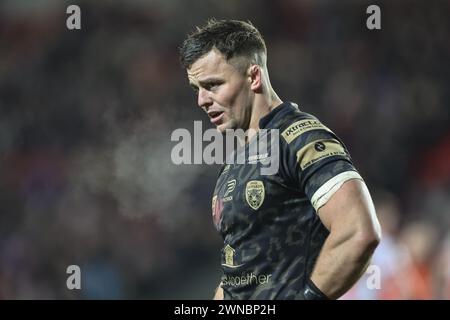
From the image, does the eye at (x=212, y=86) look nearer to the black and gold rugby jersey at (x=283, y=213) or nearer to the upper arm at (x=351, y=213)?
the black and gold rugby jersey at (x=283, y=213)


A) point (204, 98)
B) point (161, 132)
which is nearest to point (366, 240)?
point (204, 98)

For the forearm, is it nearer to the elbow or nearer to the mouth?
the elbow

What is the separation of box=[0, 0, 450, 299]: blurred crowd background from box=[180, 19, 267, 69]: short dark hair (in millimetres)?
3330

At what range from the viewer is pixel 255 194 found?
2.54 metres

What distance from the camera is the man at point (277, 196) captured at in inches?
89.7

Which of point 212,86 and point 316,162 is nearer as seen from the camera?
point 316,162

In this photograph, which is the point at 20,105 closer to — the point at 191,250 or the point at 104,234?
the point at 104,234

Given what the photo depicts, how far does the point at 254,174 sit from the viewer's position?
8.52 feet

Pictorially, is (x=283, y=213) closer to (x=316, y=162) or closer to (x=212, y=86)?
(x=316, y=162)

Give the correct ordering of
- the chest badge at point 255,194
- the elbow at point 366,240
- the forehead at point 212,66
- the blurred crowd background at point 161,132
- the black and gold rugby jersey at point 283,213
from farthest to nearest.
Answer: the blurred crowd background at point 161,132
the forehead at point 212,66
the chest badge at point 255,194
the black and gold rugby jersey at point 283,213
the elbow at point 366,240

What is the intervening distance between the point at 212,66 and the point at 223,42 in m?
0.12

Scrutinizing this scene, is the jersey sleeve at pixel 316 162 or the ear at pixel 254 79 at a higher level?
the ear at pixel 254 79

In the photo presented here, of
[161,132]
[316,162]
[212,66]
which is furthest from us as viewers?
[161,132]

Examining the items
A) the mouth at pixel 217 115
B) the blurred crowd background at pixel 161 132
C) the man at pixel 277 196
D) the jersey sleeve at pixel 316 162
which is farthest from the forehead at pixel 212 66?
the blurred crowd background at pixel 161 132
